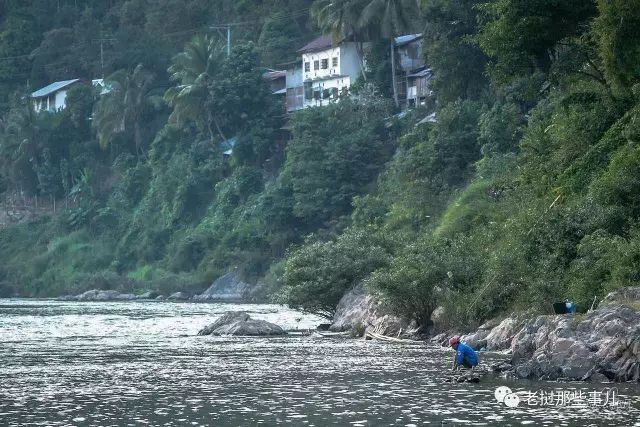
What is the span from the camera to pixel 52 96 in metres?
136

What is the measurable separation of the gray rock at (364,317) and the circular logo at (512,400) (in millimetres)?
19277

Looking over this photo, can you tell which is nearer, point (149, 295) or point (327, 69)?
point (149, 295)

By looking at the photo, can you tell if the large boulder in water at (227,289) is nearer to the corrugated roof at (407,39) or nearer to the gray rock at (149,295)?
the gray rock at (149,295)

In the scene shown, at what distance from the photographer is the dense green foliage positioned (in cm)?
4566

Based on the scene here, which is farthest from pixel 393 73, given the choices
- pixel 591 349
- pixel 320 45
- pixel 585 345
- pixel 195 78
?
pixel 591 349

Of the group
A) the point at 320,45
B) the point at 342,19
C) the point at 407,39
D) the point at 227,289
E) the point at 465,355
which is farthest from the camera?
the point at 320,45

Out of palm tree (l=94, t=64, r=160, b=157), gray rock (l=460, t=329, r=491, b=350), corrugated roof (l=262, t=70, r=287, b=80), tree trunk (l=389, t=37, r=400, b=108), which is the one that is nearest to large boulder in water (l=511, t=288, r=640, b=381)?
gray rock (l=460, t=329, r=491, b=350)

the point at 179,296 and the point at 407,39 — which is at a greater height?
the point at 407,39

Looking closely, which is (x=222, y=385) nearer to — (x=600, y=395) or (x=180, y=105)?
(x=600, y=395)

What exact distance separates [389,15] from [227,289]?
83.0 ft

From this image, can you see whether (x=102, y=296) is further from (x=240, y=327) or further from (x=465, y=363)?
(x=465, y=363)

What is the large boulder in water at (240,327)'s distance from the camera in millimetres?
53469

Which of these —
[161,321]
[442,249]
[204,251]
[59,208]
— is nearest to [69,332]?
[161,321]

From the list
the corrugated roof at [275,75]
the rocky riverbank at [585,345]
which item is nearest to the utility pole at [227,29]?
the corrugated roof at [275,75]
